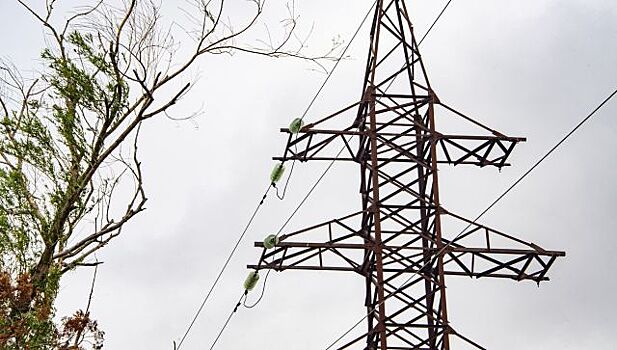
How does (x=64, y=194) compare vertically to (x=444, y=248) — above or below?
above

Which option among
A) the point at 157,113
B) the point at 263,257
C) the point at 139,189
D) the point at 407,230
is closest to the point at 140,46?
the point at 157,113

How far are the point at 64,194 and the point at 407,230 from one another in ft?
15.4

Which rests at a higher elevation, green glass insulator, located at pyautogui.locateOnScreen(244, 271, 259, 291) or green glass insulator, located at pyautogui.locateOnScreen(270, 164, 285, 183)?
green glass insulator, located at pyautogui.locateOnScreen(270, 164, 285, 183)

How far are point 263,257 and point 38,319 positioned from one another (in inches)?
112

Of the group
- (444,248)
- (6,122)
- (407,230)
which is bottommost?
(444,248)

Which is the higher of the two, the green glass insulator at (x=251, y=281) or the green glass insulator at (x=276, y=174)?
the green glass insulator at (x=276, y=174)

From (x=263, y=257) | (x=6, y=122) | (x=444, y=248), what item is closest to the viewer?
(x=444, y=248)

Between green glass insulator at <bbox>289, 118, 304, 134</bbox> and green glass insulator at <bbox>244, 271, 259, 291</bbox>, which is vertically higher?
green glass insulator at <bbox>289, 118, 304, 134</bbox>

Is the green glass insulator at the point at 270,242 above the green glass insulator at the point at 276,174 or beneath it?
beneath

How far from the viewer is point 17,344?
12.1m

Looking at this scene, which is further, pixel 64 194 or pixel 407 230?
pixel 64 194

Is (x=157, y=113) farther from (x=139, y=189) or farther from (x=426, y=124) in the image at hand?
(x=426, y=124)

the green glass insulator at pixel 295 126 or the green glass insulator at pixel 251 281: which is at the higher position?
the green glass insulator at pixel 295 126

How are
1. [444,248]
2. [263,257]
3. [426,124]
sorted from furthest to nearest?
[426,124] → [263,257] → [444,248]
